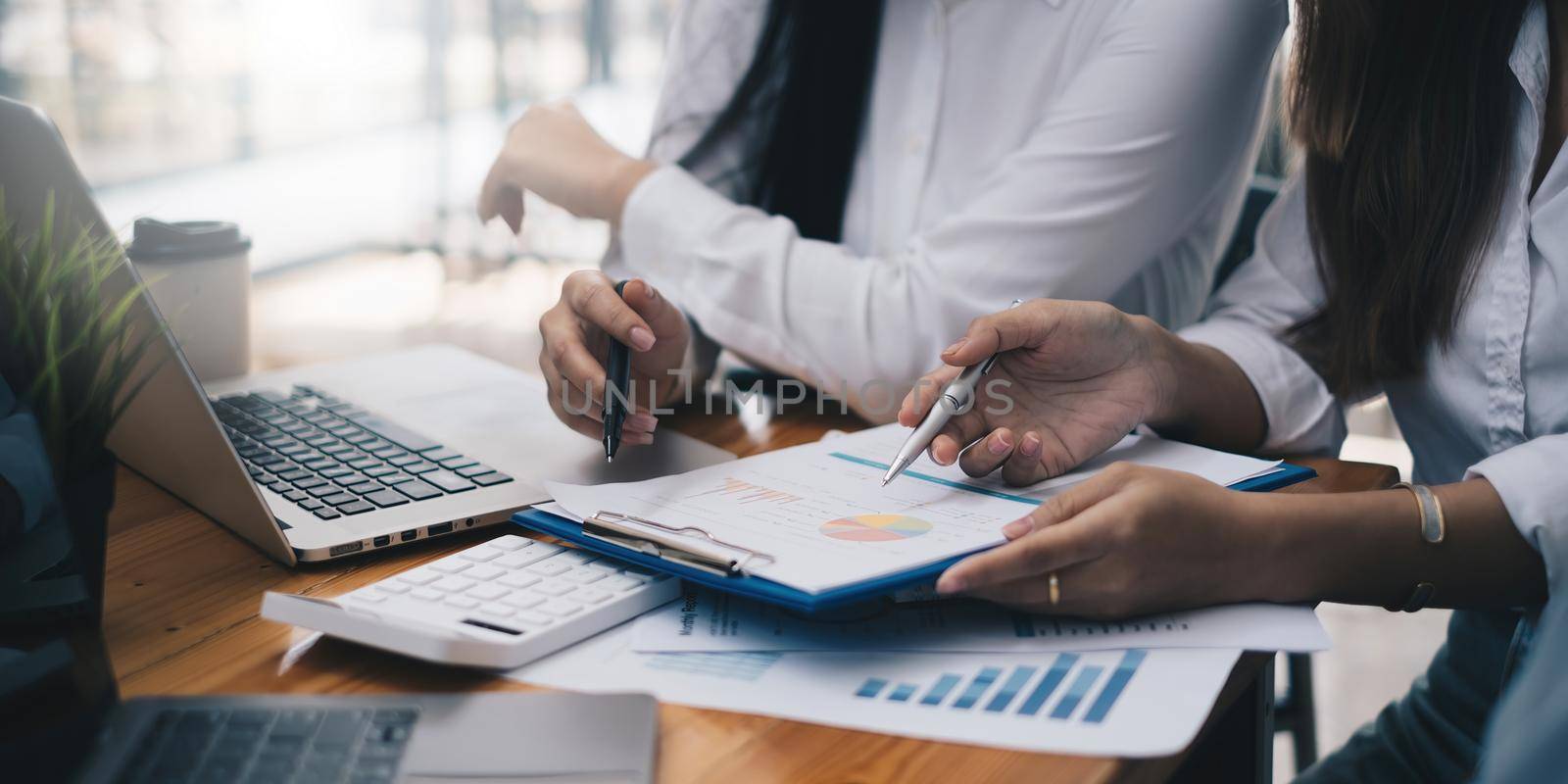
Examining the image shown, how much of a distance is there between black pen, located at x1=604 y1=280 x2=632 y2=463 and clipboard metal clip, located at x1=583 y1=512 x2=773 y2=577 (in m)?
0.15

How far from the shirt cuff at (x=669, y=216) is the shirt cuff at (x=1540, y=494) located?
23.2 inches

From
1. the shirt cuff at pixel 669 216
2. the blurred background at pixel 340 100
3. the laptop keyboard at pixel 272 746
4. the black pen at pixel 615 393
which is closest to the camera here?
the laptop keyboard at pixel 272 746

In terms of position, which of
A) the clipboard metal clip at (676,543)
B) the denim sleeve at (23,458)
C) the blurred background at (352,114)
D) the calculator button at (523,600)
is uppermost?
the denim sleeve at (23,458)

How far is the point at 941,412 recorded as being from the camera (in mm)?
679

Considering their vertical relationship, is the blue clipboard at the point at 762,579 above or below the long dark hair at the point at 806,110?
below

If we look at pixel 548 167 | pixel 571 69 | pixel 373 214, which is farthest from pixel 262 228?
pixel 548 167

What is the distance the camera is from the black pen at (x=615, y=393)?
29.1 inches

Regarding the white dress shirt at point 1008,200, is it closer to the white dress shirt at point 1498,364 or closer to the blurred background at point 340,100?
the white dress shirt at point 1498,364

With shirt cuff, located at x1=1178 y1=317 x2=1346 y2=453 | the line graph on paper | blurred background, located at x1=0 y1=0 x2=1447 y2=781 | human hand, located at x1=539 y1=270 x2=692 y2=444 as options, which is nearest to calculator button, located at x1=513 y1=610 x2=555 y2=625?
the line graph on paper

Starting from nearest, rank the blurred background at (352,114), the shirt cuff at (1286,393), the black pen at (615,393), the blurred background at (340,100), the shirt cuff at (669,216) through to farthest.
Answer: the black pen at (615,393)
the shirt cuff at (1286,393)
the shirt cuff at (669,216)
the blurred background at (352,114)
the blurred background at (340,100)

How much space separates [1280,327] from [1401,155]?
6.4 inches

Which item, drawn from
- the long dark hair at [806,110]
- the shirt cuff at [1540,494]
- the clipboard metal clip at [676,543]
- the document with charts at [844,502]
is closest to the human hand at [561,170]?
the long dark hair at [806,110]

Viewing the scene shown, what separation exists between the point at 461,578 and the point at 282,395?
403 mm

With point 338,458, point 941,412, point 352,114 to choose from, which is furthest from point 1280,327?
point 352,114
